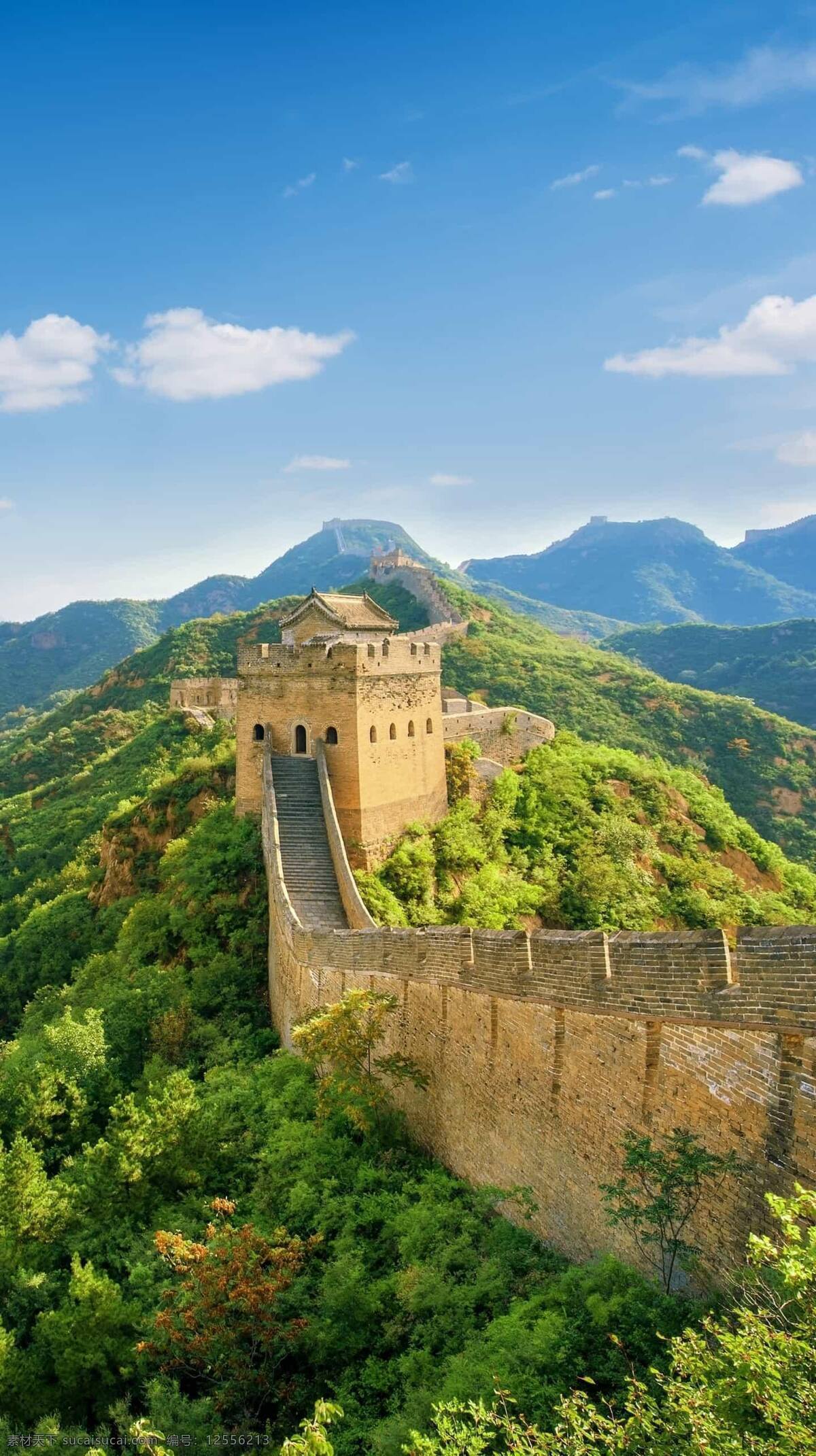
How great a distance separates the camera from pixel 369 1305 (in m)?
9.23

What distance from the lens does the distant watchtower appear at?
22.0 m

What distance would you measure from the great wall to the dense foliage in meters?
3.67

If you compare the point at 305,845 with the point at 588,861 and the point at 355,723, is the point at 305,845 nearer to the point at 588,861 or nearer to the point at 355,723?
the point at 355,723

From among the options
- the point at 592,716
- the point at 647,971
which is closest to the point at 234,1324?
the point at 647,971

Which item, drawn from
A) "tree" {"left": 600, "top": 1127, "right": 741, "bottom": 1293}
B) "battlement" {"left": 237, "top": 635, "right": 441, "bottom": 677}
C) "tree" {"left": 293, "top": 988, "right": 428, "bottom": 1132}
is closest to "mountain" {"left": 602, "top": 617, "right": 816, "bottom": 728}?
"battlement" {"left": 237, "top": 635, "right": 441, "bottom": 677}

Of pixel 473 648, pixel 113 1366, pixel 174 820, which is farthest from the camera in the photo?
pixel 473 648

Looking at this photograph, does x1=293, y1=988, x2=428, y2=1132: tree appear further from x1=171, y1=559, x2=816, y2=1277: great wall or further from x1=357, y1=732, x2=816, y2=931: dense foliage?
x1=357, y1=732, x2=816, y2=931: dense foliage

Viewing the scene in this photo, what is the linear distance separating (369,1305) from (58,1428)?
12.1 ft

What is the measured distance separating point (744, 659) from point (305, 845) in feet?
289

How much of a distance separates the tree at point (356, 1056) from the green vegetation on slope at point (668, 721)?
4062 centimetres

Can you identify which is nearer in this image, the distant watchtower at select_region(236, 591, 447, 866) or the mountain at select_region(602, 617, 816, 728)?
the distant watchtower at select_region(236, 591, 447, 866)

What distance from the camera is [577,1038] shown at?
8.16 m

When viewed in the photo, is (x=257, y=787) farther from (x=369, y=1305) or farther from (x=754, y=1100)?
(x=754, y=1100)

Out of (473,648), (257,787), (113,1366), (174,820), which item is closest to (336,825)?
(257,787)
